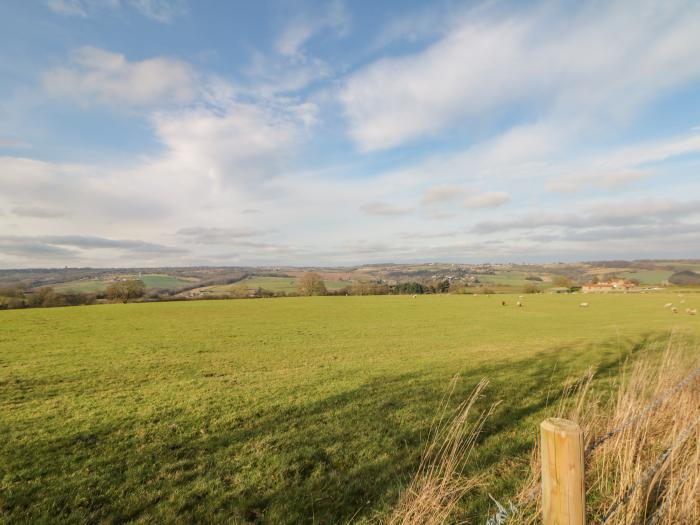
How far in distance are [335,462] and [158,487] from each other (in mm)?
2948

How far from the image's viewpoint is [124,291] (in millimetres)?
72312

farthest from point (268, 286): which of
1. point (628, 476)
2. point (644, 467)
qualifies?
point (628, 476)

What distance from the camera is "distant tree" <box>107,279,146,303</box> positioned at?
2827 inches

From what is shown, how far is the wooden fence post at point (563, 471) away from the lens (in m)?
2.47

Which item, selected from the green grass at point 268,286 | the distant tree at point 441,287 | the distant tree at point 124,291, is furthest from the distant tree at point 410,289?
the distant tree at point 124,291

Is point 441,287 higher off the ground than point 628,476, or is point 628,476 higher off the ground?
point 628,476

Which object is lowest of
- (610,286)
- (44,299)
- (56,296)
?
(610,286)

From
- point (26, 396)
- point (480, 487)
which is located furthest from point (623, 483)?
point (26, 396)

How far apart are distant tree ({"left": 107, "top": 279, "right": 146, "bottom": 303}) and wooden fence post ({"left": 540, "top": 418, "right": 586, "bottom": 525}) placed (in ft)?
279

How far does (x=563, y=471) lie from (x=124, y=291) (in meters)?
85.9

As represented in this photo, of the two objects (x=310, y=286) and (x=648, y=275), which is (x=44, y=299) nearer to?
(x=310, y=286)

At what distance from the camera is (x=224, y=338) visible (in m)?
26.0

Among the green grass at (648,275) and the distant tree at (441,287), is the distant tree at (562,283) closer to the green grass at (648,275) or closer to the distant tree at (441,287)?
the green grass at (648,275)

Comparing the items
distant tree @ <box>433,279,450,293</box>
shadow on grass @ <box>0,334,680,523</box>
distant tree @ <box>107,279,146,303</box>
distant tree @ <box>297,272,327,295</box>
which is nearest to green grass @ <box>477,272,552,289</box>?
distant tree @ <box>433,279,450,293</box>
